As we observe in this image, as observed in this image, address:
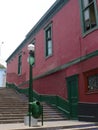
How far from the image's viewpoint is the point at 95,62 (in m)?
11.5

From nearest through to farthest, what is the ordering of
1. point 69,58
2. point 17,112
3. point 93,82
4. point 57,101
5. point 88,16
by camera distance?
point 93,82
point 88,16
point 17,112
point 69,58
point 57,101

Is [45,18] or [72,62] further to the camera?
[45,18]

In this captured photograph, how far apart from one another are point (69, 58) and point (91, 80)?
2.64m

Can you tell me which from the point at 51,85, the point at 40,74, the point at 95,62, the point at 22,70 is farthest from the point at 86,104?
the point at 22,70

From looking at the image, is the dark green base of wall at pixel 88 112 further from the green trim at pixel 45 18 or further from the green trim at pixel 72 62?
the green trim at pixel 45 18

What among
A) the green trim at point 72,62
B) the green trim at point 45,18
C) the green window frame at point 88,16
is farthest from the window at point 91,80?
the green trim at point 45,18

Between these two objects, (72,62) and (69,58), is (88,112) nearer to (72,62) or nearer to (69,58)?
(72,62)

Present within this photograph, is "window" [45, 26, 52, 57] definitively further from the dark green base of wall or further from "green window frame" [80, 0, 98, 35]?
the dark green base of wall

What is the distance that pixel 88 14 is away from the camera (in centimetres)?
1274

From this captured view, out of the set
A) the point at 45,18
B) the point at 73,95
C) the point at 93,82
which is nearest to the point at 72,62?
the point at 73,95

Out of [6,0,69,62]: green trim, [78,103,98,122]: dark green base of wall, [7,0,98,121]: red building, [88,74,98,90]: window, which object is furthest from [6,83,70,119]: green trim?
[6,0,69,62]: green trim

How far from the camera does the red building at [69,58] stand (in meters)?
11.8

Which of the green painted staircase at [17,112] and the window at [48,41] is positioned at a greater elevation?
the window at [48,41]

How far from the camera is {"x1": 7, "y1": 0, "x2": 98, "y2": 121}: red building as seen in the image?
11.8 metres
